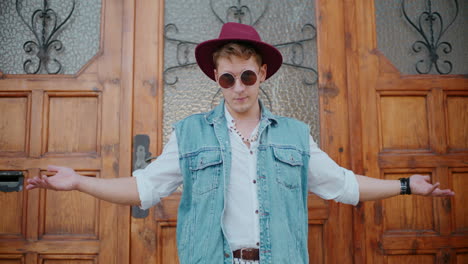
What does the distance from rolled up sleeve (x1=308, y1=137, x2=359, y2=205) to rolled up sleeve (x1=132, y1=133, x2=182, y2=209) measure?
62 centimetres

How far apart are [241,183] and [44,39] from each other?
189 cm

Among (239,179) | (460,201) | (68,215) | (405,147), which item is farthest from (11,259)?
(460,201)

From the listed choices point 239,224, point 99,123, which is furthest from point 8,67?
point 239,224

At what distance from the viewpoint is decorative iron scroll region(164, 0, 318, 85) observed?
2543 millimetres

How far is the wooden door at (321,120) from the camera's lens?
2.39m

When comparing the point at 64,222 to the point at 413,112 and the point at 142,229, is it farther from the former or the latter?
the point at 413,112

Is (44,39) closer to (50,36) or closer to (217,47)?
(50,36)

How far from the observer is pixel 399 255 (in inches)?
96.0

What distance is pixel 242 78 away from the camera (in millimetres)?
1548

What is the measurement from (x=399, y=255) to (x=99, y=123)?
219 cm

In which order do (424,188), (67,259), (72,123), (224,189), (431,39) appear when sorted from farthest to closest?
(431,39) → (72,123) → (67,259) → (424,188) → (224,189)

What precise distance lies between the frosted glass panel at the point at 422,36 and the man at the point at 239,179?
1.25 m

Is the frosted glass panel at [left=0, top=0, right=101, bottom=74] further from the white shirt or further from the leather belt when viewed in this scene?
the leather belt

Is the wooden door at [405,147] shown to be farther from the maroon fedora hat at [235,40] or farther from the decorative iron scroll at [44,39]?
the decorative iron scroll at [44,39]
